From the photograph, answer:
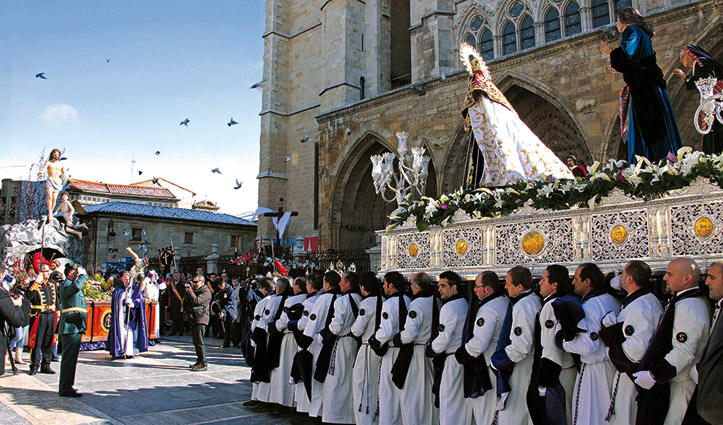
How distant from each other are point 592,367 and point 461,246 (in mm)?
2007

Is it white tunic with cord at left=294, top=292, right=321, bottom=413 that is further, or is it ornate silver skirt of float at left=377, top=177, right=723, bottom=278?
white tunic with cord at left=294, top=292, right=321, bottom=413

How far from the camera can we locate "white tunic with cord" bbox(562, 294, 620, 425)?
12.6 feet

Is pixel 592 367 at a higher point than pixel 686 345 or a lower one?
lower

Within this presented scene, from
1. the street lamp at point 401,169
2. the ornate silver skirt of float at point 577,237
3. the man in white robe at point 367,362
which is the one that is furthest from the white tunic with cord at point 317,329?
the street lamp at point 401,169

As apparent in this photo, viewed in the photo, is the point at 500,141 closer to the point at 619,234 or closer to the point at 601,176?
the point at 601,176

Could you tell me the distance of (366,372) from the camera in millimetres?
5562

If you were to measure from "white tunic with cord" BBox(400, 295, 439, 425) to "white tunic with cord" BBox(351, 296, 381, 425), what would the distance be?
0.41 metres

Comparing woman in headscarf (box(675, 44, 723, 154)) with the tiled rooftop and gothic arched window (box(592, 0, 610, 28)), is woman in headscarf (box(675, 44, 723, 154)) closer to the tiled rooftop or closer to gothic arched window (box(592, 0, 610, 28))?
gothic arched window (box(592, 0, 610, 28))

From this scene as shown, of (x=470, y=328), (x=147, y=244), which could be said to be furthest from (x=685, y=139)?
(x=147, y=244)

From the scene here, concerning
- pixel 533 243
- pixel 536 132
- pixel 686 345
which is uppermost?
pixel 536 132

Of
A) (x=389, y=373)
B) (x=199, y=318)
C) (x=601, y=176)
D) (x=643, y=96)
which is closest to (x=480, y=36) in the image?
(x=643, y=96)

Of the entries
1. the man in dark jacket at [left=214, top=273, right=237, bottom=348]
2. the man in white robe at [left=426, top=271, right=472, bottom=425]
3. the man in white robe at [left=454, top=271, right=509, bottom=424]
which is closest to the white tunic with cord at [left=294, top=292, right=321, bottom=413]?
the man in white robe at [left=426, top=271, right=472, bottom=425]

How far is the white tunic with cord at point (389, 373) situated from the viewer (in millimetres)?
5207

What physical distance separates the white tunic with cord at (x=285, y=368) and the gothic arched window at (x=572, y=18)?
14.9 metres
